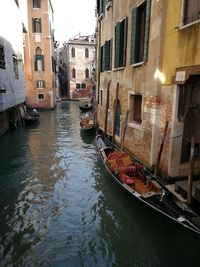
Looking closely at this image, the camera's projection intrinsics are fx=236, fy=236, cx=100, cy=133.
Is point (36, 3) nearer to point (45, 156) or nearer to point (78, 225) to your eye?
point (45, 156)

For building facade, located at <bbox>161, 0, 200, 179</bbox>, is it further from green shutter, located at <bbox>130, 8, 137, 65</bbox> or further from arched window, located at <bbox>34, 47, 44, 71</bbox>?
arched window, located at <bbox>34, 47, 44, 71</bbox>

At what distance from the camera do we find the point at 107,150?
8953 mm

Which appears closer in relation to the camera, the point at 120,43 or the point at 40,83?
the point at 120,43

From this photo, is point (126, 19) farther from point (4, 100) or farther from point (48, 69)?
point (48, 69)

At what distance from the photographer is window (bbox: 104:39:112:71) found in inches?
432

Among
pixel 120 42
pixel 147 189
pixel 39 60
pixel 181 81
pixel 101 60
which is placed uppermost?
pixel 39 60

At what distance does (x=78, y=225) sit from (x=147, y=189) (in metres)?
1.96

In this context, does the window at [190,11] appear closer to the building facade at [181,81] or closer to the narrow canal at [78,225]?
the building facade at [181,81]

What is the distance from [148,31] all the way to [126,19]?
219 cm

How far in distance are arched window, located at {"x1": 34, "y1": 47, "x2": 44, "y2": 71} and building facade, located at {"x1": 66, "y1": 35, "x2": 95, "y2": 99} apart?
437 inches

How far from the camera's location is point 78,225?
17.5ft

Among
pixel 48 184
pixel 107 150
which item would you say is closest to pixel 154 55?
pixel 107 150

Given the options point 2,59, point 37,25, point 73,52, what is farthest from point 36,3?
point 2,59

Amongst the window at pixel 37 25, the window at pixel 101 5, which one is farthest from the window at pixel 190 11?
the window at pixel 37 25
